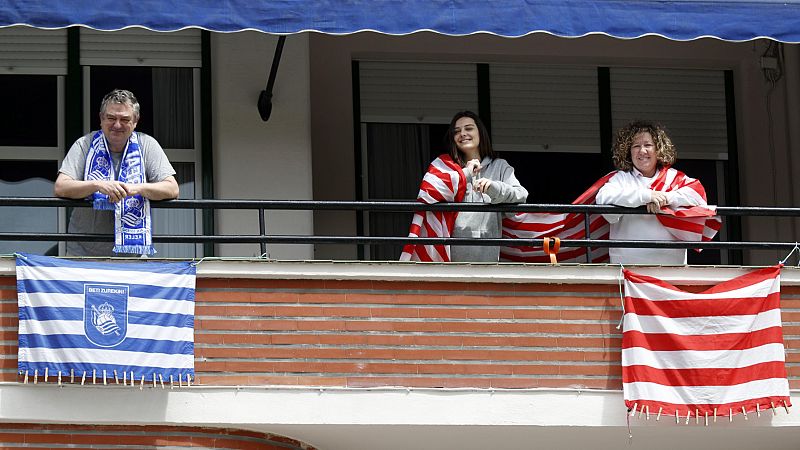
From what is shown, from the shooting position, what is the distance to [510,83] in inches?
627

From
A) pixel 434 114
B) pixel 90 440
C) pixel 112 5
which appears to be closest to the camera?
pixel 90 440

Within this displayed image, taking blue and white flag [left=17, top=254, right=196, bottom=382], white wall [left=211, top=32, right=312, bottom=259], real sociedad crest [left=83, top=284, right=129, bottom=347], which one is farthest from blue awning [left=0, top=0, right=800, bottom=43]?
white wall [left=211, top=32, right=312, bottom=259]

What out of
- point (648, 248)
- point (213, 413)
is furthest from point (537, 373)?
point (213, 413)

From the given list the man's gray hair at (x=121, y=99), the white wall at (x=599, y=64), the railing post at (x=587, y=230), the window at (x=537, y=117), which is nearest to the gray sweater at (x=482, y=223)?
the railing post at (x=587, y=230)

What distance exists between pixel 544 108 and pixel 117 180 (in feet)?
18.7

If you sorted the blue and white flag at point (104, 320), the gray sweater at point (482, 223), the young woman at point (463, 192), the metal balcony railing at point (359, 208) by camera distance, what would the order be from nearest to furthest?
1. the blue and white flag at point (104, 320)
2. the metal balcony railing at point (359, 208)
3. the young woman at point (463, 192)
4. the gray sweater at point (482, 223)

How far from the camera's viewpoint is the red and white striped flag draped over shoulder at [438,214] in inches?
477

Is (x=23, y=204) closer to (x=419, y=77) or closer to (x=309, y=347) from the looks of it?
(x=309, y=347)

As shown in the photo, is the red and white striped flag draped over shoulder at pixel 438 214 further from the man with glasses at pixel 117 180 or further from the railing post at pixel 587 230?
the man with glasses at pixel 117 180

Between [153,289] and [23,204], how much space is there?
1.16 metres

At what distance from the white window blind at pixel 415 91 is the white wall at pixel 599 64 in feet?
0.36

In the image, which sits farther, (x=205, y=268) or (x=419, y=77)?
(x=419, y=77)

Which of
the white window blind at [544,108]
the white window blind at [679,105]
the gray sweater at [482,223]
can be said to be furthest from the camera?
the white window blind at [679,105]

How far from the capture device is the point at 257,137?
14297 mm
